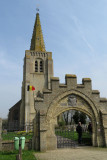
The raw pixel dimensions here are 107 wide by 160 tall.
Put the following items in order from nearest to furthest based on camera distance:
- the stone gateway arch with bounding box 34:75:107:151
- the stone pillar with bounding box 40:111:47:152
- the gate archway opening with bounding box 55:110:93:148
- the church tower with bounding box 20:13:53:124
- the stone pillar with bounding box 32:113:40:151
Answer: the stone pillar with bounding box 40:111:47:152 < the stone pillar with bounding box 32:113:40:151 < the stone gateway arch with bounding box 34:75:107:151 < the gate archway opening with bounding box 55:110:93:148 < the church tower with bounding box 20:13:53:124

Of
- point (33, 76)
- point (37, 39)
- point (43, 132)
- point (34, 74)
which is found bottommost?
point (43, 132)

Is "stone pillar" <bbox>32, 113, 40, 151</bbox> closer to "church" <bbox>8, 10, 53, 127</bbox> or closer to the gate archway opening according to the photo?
the gate archway opening

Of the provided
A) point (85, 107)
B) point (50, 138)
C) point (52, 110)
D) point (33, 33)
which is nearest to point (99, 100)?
point (85, 107)

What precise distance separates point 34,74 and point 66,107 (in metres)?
28.8

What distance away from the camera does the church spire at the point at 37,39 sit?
44.2 m

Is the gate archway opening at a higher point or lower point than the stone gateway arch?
lower

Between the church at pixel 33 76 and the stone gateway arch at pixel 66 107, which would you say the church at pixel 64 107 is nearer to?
the stone gateway arch at pixel 66 107

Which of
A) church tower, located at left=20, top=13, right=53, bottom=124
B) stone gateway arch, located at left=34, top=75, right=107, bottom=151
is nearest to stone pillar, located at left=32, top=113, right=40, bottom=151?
stone gateway arch, located at left=34, top=75, right=107, bottom=151

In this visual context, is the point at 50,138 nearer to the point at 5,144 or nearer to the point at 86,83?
the point at 5,144

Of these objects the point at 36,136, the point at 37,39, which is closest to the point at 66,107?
the point at 36,136

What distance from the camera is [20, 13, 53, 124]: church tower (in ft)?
119

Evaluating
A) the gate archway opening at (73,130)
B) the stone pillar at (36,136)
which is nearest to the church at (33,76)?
the gate archway opening at (73,130)

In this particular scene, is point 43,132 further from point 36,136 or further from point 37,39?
point 37,39

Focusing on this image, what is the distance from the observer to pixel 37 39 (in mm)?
45375
